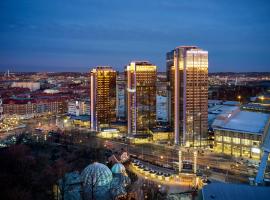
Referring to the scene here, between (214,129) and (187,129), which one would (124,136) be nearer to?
(187,129)

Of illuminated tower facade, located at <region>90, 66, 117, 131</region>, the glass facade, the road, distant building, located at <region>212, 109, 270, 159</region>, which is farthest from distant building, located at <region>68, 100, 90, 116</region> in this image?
the glass facade

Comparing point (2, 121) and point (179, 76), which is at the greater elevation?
point (179, 76)

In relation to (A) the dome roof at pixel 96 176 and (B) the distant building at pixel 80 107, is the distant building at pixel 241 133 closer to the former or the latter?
(A) the dome roof at pixel 96 176

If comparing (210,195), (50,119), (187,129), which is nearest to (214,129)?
(187,129)

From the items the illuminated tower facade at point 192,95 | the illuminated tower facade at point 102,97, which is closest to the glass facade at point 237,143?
the illuminated tower facade at point 192,95

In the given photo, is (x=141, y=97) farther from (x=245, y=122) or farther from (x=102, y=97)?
(x=245, y=122)

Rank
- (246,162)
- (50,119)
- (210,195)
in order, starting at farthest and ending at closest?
(50,119) < (246,162) < (210,195)

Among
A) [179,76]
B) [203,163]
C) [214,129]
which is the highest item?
[179,76]

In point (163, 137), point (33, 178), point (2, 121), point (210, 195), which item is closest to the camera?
point (210, 195)
